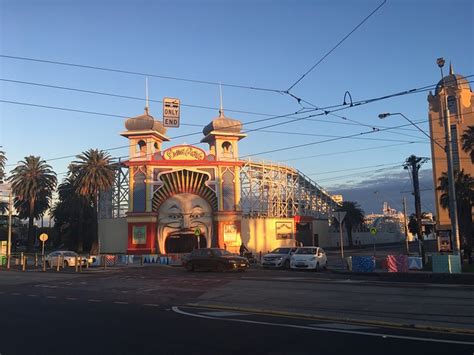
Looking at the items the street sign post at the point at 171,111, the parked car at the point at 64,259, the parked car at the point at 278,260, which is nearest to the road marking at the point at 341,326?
the parked car at the point at 278,260

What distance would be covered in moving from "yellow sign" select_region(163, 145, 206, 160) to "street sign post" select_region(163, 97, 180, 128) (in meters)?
24.7

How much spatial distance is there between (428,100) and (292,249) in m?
51.1

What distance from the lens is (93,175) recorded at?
61688mm

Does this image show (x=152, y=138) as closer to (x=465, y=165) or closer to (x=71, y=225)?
(x=71, y=225)

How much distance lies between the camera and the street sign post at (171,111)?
3434 cm

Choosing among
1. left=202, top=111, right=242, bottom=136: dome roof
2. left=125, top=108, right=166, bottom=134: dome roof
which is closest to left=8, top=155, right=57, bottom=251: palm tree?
left=125, top=108, right=166, bottom=134: dome roof

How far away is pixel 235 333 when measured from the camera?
10031 mm

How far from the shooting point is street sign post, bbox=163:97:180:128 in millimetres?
34344

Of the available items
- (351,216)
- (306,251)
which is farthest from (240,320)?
(351,216)

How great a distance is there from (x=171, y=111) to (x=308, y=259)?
45.0 ft

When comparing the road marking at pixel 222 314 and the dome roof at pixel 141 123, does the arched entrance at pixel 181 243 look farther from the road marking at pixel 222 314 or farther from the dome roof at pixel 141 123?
the road marking at pixel 222 314

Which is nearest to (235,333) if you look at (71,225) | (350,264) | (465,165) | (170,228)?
(350,264)

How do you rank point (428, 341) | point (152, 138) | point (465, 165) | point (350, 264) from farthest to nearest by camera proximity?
1. point (465, 165)
2. point (152, 138)
3. point (350, 264)
4. point (428, 341)

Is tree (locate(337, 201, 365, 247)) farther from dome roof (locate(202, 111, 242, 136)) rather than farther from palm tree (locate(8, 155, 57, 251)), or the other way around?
→ palm tree (locate(8, 155, 57, 251))
